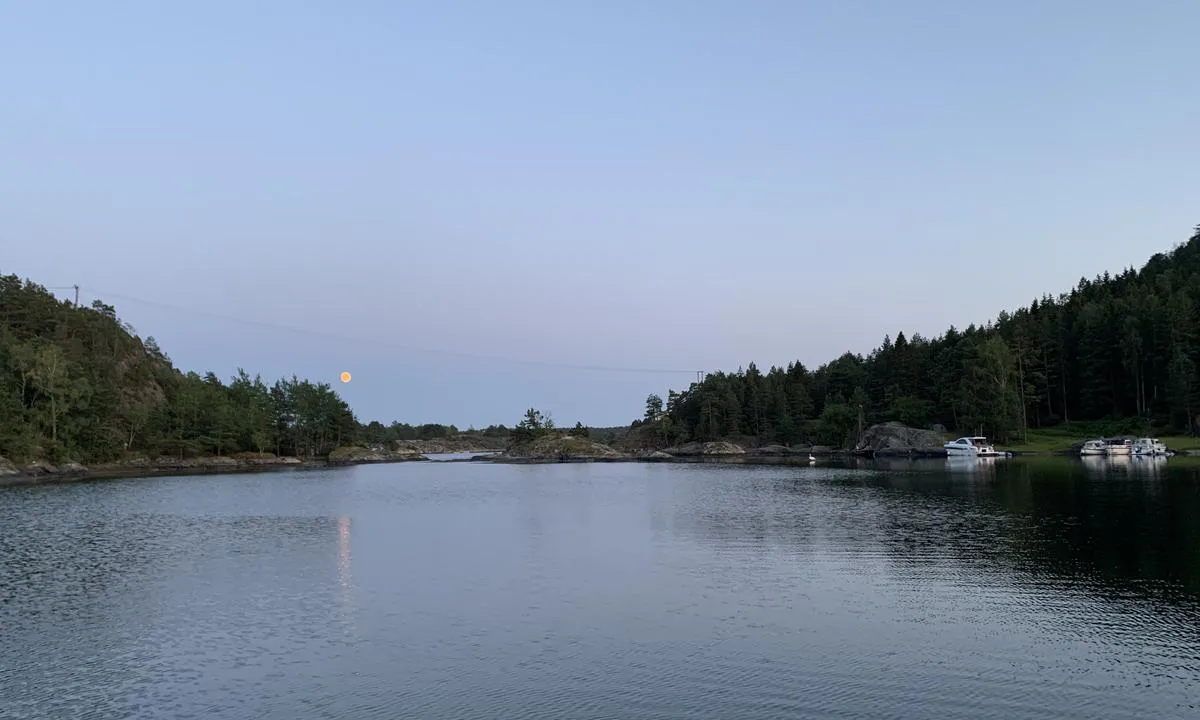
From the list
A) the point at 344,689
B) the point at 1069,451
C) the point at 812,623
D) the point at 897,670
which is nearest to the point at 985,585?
the point at 812,623

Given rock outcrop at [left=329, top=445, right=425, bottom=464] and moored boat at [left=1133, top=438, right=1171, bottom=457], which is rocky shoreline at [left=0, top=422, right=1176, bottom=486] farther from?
moored boat at [left=1133, top=438, right=1171, bottom=457]

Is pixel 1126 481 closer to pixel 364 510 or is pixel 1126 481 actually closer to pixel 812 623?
pixel 812 623

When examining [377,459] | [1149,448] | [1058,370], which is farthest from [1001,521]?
[377,459]

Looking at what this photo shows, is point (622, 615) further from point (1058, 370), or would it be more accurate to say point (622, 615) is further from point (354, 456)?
point (354, 456)

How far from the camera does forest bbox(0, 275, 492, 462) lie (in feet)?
400

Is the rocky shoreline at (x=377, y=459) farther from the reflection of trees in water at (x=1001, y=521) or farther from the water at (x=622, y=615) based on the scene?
the water at (x=622, y=615)

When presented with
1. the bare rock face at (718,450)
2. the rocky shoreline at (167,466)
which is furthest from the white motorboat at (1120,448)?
the rocky shoreline at (167,466)

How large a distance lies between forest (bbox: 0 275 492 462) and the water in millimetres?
78692

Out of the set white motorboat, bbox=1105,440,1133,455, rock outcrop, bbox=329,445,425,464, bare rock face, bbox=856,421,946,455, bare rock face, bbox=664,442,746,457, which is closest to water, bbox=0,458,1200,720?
white motorboat, bbox=1105,440,1133,455

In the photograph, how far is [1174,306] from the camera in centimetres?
12212

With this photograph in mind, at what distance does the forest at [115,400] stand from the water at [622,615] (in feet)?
258

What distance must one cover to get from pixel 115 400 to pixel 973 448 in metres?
152

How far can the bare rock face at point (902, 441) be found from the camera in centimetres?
14050

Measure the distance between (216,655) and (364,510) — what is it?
45.5 metres
